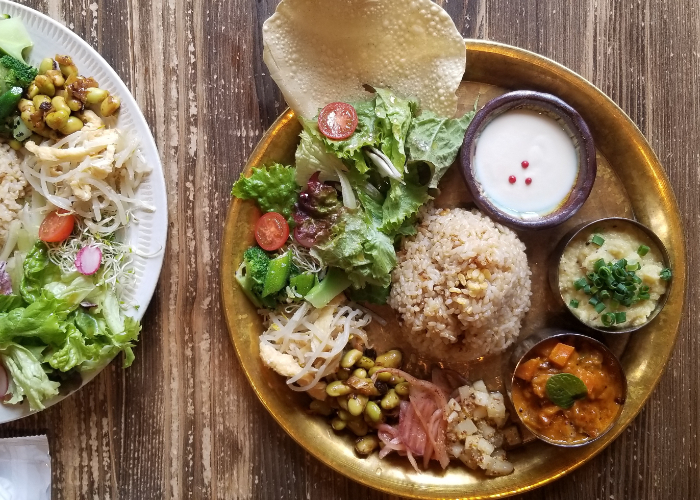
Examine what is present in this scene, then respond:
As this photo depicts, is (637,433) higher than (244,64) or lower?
lower

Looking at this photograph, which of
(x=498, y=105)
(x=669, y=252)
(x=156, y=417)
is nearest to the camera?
(x=498, y=105)

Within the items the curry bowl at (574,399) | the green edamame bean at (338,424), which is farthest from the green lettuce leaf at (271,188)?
the curry bowl at (574,399)

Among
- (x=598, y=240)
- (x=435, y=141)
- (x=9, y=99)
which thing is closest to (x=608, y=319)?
Result: (x=598, y=240)

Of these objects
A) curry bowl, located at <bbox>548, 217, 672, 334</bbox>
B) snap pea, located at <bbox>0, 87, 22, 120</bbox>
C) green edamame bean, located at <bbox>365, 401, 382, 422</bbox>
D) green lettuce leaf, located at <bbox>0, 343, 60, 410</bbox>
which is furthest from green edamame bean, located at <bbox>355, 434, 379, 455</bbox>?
snap pea, located at <bbox>0, 87, 22, 120</bbox>

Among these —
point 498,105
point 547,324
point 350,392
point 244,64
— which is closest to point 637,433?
point 547,324

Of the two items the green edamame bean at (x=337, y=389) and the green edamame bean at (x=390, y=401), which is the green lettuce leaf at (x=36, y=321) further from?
the green edamame bean at (x=390, y=401)

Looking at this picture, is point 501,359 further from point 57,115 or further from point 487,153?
point 57,115

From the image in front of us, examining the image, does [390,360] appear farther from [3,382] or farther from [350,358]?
[3,382]
